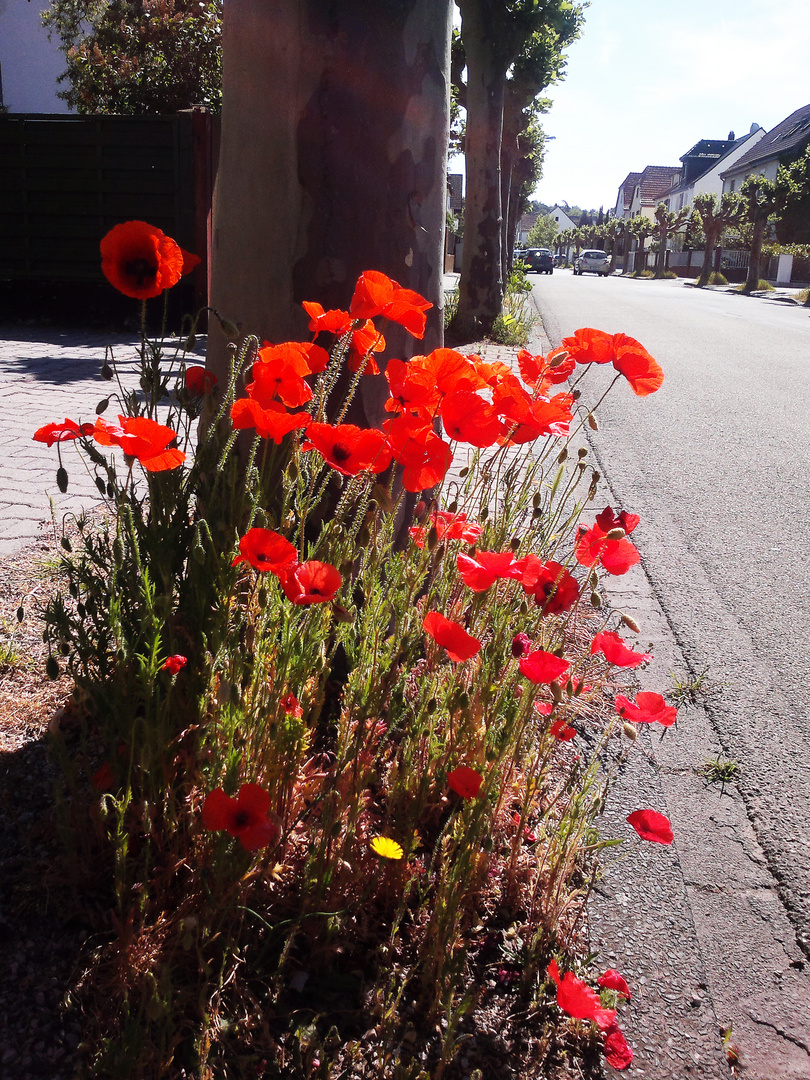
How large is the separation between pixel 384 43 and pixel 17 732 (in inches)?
85.8

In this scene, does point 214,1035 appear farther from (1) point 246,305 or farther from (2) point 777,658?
(2) point 777,658

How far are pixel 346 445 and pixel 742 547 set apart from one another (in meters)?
3.64

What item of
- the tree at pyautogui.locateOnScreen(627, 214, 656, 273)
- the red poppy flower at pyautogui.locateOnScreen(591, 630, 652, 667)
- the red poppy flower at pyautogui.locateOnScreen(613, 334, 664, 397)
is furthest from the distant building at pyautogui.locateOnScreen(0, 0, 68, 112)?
the tree at pyautogui.locateOnScreen(627, 214, 656, 273)

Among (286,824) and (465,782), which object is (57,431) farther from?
(465,782)

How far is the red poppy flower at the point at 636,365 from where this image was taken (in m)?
1.94

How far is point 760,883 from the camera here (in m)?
2.05

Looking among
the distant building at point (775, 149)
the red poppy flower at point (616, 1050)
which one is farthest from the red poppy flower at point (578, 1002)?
the distant building at point (775, 149)

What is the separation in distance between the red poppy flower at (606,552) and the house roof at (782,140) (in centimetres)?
5534

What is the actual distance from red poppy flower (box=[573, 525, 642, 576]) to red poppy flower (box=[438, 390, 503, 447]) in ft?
1.01

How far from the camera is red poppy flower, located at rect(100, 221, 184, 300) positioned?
1.72m

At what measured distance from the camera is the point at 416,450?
1.64 metres

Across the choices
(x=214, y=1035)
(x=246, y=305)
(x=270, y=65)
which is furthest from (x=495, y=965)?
(x=270, y=65)

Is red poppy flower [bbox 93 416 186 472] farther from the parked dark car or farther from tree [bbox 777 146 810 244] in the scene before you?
the parked dark car

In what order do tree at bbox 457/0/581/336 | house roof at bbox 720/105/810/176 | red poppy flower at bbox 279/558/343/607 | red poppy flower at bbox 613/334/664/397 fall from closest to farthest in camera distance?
red poppy flower at bbox 279/558/343/607 → red poppy flower at bbox 613/334/664/397 → tree at bbox 457/0/581/336 → house roof at bbox 720/105/810/176
